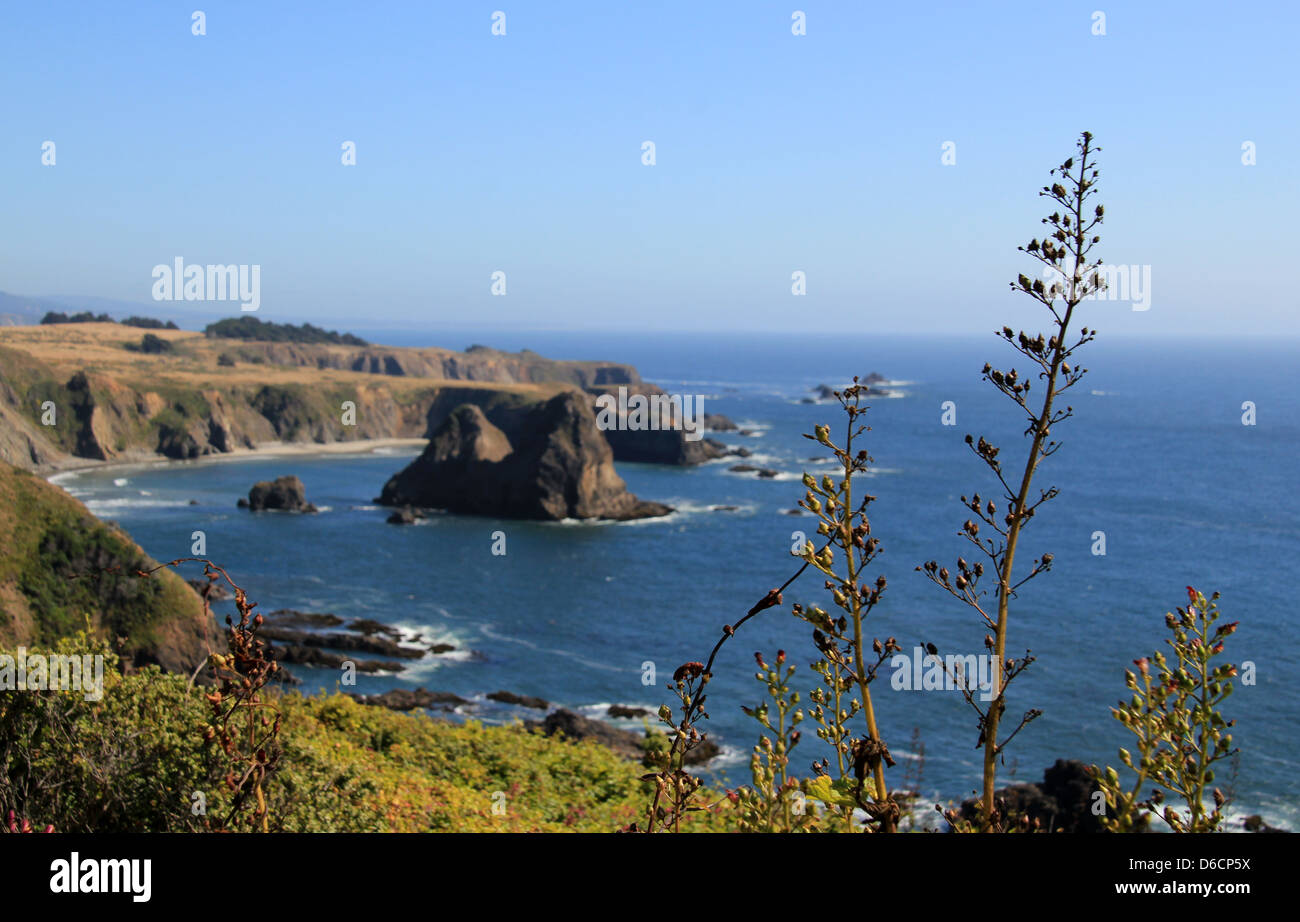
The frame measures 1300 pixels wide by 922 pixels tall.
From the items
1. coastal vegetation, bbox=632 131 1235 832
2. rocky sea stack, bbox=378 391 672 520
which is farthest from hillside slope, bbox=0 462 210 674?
rocky sea stack, bbox=378 391 672 520

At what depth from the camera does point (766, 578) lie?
217 feet

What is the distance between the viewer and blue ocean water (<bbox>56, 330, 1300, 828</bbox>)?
42281 mm

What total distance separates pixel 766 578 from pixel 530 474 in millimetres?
33227

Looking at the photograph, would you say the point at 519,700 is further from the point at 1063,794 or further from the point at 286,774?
the point at 286,774

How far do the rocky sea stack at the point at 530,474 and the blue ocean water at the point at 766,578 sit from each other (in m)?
3.41

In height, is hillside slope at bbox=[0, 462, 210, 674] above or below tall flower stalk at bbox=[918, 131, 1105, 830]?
below

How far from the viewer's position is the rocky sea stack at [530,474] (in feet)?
301

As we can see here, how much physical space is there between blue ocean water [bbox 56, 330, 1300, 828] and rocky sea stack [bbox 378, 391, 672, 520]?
341cm

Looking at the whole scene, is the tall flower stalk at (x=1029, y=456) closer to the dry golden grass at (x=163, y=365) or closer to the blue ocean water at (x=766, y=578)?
the blue ocean water at (x=766, y=578)

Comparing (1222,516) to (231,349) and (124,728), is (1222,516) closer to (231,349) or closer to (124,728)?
(124,728)

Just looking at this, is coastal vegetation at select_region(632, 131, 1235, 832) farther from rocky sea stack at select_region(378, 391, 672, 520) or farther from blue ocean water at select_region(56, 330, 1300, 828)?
rocky sea stack at select_region(378, 391, 672, 520)

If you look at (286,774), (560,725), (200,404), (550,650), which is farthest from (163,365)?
(286,774)
